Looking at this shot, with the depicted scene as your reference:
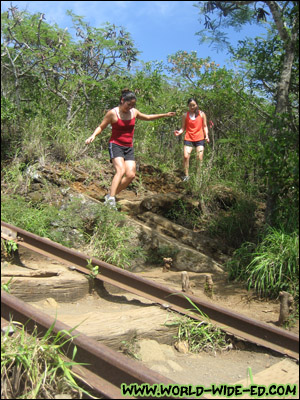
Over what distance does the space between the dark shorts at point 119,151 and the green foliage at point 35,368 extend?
4.12m

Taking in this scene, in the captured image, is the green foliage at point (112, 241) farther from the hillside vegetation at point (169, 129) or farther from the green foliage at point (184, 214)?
the green foliage at point (184, 214)

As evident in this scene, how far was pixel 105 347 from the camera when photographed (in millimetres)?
2729

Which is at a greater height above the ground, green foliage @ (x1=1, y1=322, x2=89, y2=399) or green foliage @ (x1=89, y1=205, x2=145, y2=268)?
green foliage @ (x1=89, y1=205, x2=145, y2=268)

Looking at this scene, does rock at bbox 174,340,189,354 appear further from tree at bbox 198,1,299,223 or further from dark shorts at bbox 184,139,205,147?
dark shorts at bbox 184,139,205,147

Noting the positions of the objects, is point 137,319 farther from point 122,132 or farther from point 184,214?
point 184,214

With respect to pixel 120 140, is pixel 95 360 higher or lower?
lower

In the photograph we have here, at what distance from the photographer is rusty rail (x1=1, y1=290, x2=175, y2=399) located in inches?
97.8

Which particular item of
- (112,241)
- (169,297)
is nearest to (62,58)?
(112,241)

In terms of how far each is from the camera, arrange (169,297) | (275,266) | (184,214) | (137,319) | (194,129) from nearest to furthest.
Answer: (137,319)
(169,297)
(275,266)
(184,214)
(194,129)

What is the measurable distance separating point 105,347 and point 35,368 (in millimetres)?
426

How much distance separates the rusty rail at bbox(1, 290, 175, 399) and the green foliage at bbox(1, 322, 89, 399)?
0.17 ft

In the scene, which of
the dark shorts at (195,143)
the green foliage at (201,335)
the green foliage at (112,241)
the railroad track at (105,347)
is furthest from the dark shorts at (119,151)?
the green foliage at (201,335)

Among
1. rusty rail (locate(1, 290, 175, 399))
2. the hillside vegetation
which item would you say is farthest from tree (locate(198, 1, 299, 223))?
rusty rail (locate(1, 290, 175, 399))

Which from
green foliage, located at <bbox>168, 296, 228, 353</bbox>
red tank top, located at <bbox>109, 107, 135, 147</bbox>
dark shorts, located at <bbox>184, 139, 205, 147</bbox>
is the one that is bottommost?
green foliage, located at <bbox>168, 296, 228, 353</bbox>
